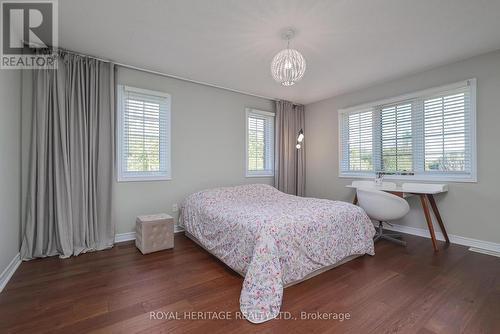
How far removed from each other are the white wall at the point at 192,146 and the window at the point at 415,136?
190cm

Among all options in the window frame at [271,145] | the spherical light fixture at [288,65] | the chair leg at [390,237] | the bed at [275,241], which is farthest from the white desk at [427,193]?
the spherical light fixture at [288,65]

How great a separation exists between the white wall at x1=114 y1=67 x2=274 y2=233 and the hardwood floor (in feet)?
2.73

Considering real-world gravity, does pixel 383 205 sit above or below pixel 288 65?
below

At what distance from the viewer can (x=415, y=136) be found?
3500mm

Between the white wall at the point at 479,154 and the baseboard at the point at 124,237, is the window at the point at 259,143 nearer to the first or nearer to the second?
the white wall at the point at 479,154

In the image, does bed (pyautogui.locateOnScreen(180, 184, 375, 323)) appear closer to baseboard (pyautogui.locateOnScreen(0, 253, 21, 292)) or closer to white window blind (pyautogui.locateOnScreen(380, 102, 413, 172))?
white window blind (pyautogui.locateOnScreen(380, 102, 413, 172))

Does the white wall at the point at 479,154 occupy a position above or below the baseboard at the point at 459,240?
above

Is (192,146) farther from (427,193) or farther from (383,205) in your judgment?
(427,193)

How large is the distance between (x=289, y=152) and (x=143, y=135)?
275 cm

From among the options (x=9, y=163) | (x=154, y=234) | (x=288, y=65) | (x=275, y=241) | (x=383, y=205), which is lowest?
(x=154, y=234)

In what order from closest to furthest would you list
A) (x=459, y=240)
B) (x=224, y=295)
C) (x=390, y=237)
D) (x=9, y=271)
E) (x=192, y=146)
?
(x=224, y=295) → (x=9, y=271) → (x=459, y=240) → (x=390, y=237) → (x=192, y=146)

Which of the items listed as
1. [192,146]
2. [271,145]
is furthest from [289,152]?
[192,146]

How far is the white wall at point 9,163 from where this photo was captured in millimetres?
2023

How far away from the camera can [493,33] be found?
2.42 meters
